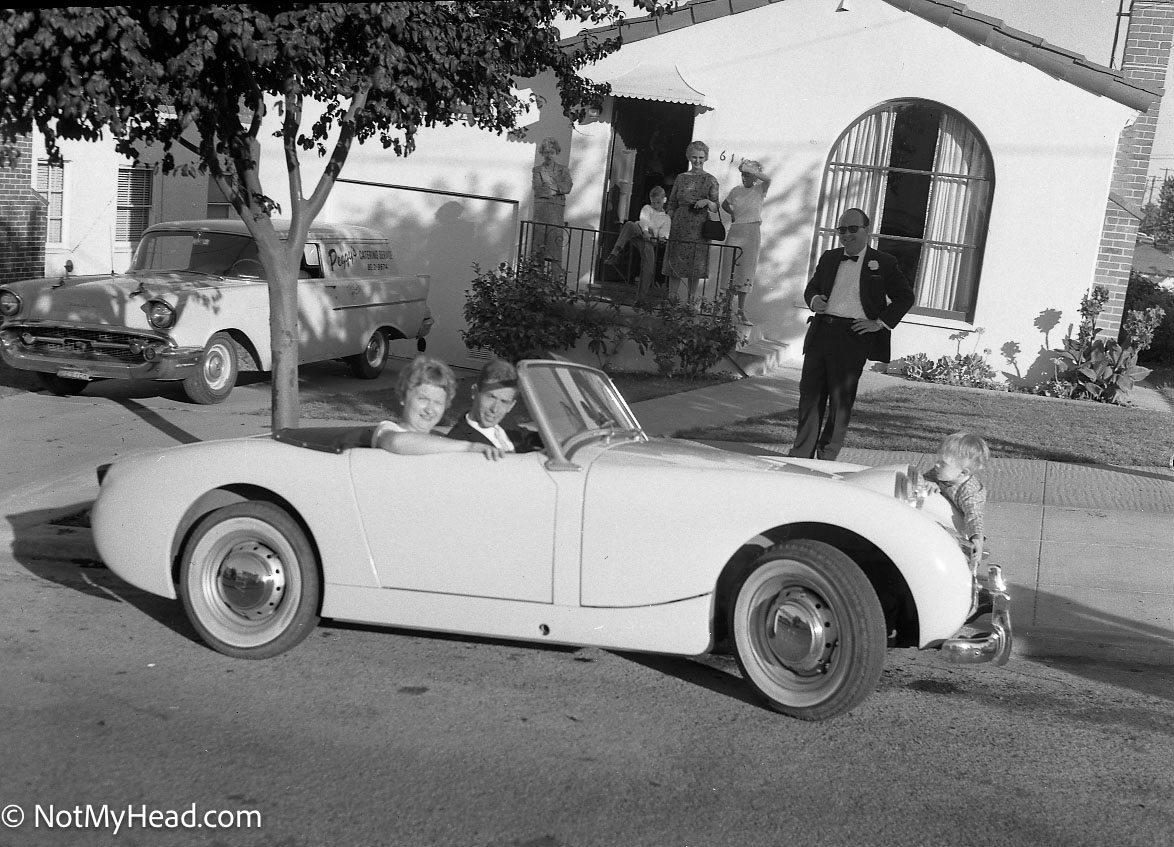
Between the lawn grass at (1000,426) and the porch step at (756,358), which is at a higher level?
the porch step at (756,358)

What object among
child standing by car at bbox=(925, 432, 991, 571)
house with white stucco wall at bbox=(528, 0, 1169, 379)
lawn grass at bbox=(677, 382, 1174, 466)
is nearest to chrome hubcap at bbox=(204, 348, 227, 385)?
lawn grass at bbox=(677, 382, 1174, 466)

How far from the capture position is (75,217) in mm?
17641

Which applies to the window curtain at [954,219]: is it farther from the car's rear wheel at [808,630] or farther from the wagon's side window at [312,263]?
the car's rear wheel at [808,630]

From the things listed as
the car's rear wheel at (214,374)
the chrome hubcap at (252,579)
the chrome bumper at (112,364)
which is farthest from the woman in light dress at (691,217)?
the chrome hubcap at (252,579)

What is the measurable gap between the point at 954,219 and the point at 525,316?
16.8ft

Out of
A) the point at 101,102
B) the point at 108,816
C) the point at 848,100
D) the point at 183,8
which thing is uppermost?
the point at 848,100

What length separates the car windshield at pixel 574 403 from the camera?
491 cm

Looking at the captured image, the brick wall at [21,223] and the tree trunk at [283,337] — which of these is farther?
the brick wall at [21,223]

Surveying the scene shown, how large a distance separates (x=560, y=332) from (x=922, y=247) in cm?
444

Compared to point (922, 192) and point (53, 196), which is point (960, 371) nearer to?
point (922, 192)

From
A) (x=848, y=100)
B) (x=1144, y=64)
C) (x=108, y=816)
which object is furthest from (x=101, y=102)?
(x=1144, y=64)

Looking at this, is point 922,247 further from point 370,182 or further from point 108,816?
point 108,816

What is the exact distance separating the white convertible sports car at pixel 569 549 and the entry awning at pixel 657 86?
33.1 ft

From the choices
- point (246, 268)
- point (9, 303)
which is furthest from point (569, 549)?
point (9, 303)
